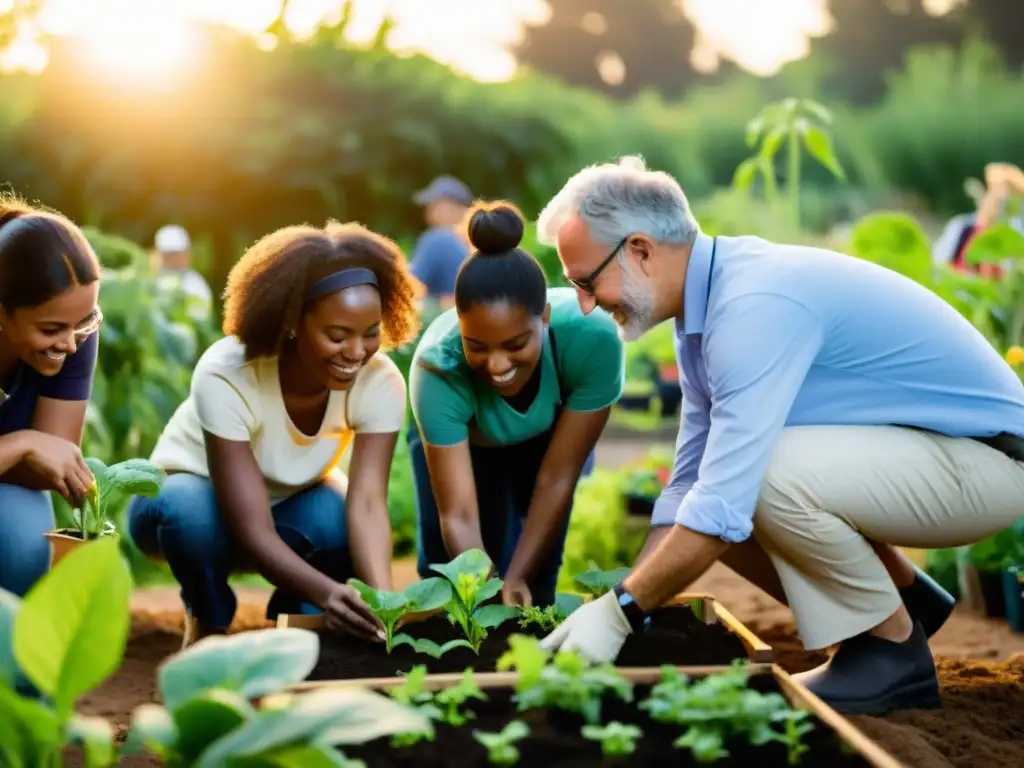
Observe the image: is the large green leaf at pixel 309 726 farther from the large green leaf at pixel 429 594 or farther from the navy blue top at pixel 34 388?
the navy blue top at pixel 34 388

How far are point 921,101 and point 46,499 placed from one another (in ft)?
48.7

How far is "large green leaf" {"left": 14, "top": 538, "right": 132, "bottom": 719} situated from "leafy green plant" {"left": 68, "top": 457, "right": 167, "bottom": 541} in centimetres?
109

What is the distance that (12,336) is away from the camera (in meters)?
2.67

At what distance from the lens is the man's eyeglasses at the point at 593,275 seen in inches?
101

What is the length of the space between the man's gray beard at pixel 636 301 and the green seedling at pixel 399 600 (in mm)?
671

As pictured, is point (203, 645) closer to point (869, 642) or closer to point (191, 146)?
point (869, 642)

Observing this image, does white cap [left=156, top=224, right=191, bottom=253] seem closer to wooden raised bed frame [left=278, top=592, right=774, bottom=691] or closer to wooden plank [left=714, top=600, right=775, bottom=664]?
wooden raised bed frame [left=278, top=592, right=774, bottom=691]

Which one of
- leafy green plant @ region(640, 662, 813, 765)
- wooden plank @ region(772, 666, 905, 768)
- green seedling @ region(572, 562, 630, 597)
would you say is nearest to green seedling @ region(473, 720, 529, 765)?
leafy green plant @ region(640, 662, 813, 765)

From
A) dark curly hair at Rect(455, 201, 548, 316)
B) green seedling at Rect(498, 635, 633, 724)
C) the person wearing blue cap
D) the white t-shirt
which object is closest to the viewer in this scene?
green seedling at Rect(498, 635, 633, 724)

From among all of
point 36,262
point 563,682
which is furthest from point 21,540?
point 563,682

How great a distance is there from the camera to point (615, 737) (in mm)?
1896

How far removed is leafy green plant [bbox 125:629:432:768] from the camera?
1489 millimetres

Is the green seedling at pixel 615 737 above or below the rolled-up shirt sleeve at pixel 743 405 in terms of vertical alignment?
below

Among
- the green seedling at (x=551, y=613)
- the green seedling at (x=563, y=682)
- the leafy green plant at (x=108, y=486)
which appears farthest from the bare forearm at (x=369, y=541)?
the green seedling at (x=563, y=682)
